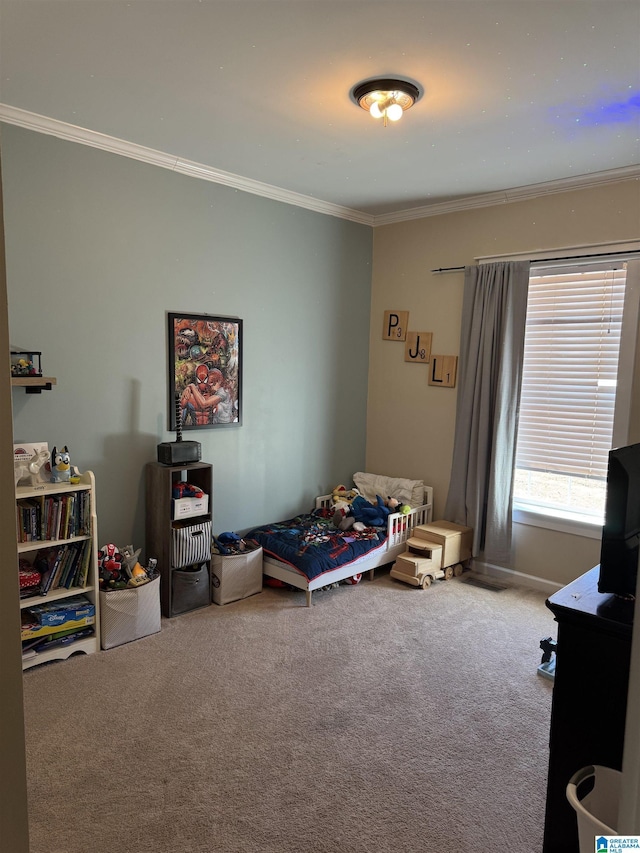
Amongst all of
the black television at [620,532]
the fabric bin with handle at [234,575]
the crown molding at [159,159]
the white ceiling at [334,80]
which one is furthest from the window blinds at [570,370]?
the black television at [620,532]

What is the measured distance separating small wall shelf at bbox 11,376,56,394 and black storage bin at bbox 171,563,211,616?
127 centimetres

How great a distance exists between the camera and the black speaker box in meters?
3.43

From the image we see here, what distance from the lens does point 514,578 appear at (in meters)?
4.17

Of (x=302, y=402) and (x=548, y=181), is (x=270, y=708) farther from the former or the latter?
(x=548, y=181)

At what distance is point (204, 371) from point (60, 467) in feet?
3.87

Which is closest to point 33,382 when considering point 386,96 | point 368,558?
point 386,96

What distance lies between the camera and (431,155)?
3312 mm

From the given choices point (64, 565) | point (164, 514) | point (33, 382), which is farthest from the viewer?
point (164, 514)

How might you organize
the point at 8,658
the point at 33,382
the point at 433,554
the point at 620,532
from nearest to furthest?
the point at 8,658, the point at 620,532, the point at 33,382, the point at 433,554

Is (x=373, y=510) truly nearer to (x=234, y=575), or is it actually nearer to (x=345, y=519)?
(x=345, y=519)

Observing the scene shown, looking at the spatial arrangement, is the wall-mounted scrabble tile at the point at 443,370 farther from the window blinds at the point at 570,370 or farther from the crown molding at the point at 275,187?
the crown molding at the point at 275,187

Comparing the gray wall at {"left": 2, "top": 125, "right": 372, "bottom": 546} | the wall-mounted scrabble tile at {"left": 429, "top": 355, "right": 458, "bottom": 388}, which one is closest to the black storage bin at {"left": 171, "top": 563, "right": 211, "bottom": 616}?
the gray wall at {"left": 2, "top": 125, "right": 372, "bottom": 546}

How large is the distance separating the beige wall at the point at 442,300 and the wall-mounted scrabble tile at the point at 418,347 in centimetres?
4

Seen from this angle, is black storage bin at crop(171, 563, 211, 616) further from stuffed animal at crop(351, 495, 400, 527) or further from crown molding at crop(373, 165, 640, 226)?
crown molding at crop(373, 165, 640, 226)
